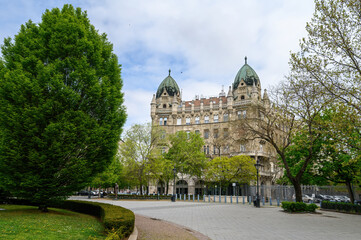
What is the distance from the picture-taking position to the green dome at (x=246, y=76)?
6688cm

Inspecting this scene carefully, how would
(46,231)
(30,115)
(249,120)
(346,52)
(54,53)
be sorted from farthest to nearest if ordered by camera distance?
(249,120) → (346,52) → (54,53) → (30,115) → (46,231)

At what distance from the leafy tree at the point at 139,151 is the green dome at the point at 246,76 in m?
29.3

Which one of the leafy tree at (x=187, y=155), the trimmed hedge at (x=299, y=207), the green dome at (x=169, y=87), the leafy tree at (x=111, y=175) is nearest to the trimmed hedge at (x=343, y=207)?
the trimmed hedge at (x=299, y=207)

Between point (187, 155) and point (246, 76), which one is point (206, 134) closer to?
point (246, 76)

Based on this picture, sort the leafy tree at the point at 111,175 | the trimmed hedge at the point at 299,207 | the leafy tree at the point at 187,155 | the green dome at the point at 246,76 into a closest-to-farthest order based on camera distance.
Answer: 1. the trimmed hedge at the point at 299,207
2. the leafy tree at the point at 111,175
3. the leafy tree at the point at 187,155
4. the green dome at the point at 246,76

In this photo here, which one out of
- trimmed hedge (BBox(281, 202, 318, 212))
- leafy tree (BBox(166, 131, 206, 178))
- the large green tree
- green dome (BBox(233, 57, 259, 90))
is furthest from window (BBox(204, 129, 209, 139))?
the large green tree

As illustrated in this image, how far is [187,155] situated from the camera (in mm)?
50656

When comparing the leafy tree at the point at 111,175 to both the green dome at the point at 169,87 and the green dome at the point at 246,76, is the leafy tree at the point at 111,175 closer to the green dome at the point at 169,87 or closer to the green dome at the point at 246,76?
the green dome at the point at 169,87

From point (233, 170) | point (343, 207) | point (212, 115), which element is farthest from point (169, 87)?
point (343, 207)

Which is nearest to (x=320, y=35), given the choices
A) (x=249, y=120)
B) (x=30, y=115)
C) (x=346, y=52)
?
(x=346, y=52)

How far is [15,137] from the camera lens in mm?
13172

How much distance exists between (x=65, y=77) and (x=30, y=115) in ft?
8.84

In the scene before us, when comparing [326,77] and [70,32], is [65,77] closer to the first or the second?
[70,32]

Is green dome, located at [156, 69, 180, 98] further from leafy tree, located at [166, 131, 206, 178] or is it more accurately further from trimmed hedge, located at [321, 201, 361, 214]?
trimmed hedge, located at [321, 201, 361, 214]
